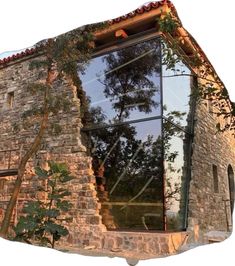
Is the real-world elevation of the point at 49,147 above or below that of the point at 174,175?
above

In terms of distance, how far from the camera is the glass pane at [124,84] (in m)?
0.97

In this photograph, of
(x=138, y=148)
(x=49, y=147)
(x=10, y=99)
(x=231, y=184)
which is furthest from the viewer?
(x=10, y=99)

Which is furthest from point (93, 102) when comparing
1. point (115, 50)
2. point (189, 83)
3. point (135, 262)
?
point (135, 262)

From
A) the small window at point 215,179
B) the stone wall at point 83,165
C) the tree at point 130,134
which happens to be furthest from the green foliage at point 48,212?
the small window at point 215,179

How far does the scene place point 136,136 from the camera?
967mm

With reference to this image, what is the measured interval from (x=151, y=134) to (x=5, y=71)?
70 cm

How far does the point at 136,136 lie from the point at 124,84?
0.61 ft

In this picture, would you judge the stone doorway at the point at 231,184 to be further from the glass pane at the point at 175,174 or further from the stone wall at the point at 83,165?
the glass pane at the point at 175,174

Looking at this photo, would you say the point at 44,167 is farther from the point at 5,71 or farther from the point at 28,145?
the point at 5,71

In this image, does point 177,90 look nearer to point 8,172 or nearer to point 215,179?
point 215,179

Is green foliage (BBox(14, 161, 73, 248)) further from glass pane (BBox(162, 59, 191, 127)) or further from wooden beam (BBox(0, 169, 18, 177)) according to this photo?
glass pane (BBox(162, 59, 191, 127))

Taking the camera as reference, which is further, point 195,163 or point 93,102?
point 93,102

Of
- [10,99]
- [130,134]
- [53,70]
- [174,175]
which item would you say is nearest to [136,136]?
[130,134]

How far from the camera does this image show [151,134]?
3.05 feet
